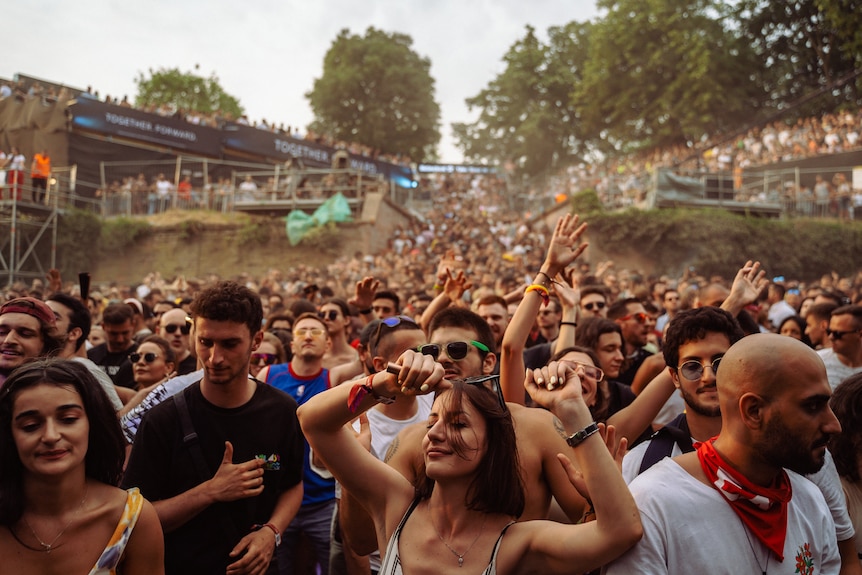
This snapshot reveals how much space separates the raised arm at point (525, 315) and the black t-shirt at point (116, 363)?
313cm

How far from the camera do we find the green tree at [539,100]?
4925cm

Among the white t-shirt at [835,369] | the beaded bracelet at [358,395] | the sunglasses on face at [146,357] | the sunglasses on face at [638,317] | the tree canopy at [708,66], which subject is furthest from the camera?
the tree canopy at [708,66]

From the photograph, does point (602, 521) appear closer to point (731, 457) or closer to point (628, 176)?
point (731, 457)

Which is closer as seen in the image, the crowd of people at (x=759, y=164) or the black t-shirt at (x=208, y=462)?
the black t-shirt at (x=208, y=462)

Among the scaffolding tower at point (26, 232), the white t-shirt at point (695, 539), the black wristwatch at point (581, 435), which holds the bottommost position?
the white t-shirt at point (695, 539)

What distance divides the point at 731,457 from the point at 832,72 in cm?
4067

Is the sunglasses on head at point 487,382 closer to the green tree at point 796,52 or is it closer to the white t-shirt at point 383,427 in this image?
the white t-shirt at point 383,427

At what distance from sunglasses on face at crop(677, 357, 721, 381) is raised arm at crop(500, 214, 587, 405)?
2.43 ft

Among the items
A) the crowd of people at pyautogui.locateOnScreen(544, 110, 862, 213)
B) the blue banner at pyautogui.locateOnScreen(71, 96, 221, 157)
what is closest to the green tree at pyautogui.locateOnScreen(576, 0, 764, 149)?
the crowd of people at pyautogui.locateOnScreen(544, 110, 862, 213)

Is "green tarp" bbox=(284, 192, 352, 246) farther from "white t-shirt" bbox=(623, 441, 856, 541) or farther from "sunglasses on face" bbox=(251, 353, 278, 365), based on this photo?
"white t-shirt" bbox=(623, 441, 856, 541)

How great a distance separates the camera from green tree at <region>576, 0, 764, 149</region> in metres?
34.9

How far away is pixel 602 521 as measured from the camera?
1.98 meters

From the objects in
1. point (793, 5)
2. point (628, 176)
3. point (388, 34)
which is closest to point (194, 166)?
point (628, 176)

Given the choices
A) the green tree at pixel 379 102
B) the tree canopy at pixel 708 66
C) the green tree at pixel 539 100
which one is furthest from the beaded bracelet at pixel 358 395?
the green tree at pixel 539 100
